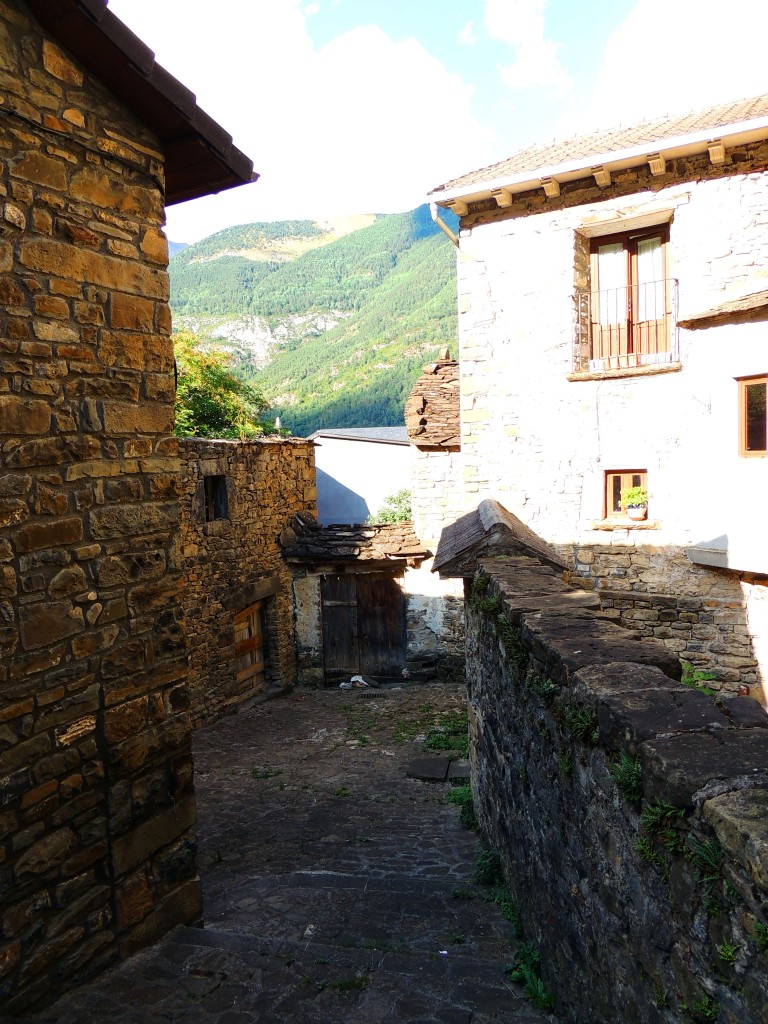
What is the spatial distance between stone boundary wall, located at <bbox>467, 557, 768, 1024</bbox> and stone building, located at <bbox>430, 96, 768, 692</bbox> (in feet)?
18.3

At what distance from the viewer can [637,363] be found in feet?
30.0

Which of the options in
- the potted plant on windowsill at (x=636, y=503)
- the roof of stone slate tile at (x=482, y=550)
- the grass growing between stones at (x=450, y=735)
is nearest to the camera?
the roof of stone slate tile at (x=482, y=550)

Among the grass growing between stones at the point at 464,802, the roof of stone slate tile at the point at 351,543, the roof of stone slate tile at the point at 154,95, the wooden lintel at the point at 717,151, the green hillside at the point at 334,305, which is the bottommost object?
the grass growing between stones at the point at 464,802

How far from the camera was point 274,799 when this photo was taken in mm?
7820

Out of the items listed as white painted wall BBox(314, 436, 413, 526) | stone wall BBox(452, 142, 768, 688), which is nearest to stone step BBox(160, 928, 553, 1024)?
stone wall BBox(452, 142, 768, 688)

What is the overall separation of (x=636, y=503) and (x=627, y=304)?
2.60 metres

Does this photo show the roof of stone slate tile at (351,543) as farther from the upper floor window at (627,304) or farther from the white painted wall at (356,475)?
the upper floor window at (627,304)

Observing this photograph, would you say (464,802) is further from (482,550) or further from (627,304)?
(627,304)

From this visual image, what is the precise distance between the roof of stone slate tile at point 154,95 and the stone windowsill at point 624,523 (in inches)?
256

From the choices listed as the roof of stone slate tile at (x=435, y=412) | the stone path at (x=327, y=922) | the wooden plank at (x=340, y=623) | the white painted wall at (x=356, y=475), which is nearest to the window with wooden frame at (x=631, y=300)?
the roof of stone slate tile at (x=435, y=412)

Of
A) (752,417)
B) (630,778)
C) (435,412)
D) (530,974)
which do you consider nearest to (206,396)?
(435,412)

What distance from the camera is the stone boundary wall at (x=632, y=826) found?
1538mm

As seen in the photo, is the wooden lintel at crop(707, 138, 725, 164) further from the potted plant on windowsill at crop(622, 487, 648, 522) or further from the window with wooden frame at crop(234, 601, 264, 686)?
the window with wooden frame at crop(234, 601, 264, 686)

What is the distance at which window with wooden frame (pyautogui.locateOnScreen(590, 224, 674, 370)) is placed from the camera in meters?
9.02
